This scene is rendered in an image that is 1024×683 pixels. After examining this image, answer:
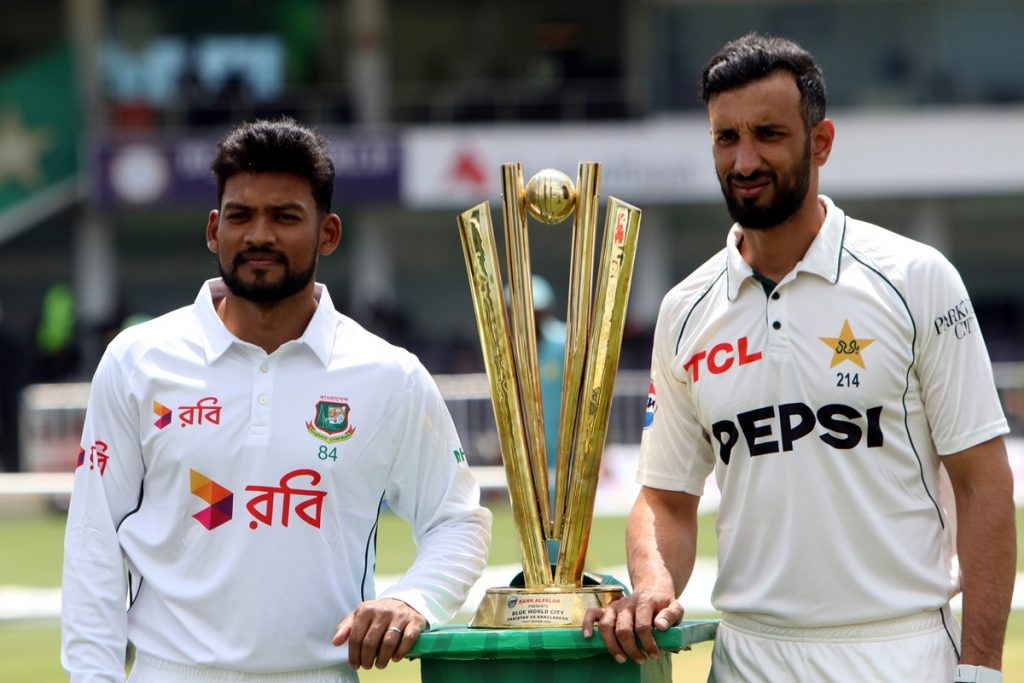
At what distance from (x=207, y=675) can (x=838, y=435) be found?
4.00 ft

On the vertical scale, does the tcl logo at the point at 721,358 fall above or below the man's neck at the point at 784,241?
below

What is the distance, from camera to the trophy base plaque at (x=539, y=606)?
2924 mm

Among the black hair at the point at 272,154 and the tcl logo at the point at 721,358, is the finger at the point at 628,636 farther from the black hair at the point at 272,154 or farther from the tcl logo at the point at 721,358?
the black hair at the point at 272,154

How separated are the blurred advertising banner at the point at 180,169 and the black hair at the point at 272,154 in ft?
60.3

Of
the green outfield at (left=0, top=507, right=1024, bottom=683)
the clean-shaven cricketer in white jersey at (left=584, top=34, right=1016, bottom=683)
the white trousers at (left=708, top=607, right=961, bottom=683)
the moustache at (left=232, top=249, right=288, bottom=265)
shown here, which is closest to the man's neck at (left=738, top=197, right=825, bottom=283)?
the clean-shaven cricketer in white jersey at (left=584, top=34, right=1016, bottom=683)

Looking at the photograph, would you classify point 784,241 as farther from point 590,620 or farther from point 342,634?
point 342,634

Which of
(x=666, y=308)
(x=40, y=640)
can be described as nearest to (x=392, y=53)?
(x=40, y=640)

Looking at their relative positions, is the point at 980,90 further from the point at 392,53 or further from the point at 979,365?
the point at 979,365

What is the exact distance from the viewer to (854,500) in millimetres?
2936

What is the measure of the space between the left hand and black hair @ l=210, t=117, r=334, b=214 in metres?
0.77

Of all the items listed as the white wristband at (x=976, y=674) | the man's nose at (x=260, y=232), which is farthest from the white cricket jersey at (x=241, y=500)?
the white wristband at (x=976, y=674)

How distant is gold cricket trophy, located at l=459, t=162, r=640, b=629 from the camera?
3.06 meters

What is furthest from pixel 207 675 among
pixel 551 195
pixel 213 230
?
pixel 551 195

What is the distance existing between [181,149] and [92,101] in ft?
6.65
